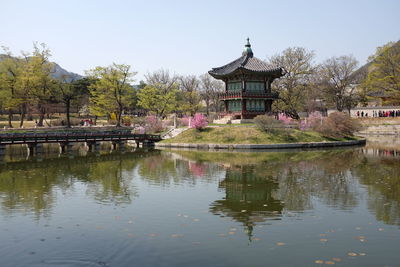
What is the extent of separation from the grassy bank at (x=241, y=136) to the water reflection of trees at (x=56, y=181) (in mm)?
16657

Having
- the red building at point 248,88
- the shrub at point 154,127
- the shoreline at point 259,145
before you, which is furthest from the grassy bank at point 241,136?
the shrub at point 154,127

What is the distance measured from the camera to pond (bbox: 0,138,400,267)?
1085 cm

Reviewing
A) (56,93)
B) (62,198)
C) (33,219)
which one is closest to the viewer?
(33,219)

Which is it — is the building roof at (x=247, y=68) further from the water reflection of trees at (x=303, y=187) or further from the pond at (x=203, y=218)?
the pond at (x=203, y=218)

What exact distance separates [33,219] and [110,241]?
468 centimetres

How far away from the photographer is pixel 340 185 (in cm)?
2144

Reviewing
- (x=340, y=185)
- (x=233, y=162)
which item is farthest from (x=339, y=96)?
(x=340, y=185)

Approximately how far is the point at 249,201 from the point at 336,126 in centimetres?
4095

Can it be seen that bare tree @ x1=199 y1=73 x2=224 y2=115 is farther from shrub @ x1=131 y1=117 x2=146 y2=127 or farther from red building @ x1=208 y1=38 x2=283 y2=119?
red building @ x1=208 y1=38 x2=283 y2=119

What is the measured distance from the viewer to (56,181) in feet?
80.0

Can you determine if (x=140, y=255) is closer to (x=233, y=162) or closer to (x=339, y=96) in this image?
(x=233, y=162)

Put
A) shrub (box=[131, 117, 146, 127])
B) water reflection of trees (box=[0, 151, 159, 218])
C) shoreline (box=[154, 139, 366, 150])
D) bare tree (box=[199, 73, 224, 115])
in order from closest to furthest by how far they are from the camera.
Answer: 1. water reflection of trees (box=[0, 151, 159, 218])
2. shoreline (box=[154, 139, 366, 150])
3. shrub (box=[131, 117, 146, 127])
4. bare tree (box=[199, 73, 224, 115])

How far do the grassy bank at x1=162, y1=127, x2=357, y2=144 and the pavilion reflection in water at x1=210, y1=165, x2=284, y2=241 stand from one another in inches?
931

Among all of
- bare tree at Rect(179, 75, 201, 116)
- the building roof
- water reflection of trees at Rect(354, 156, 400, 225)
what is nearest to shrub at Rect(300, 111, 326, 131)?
the building roof
